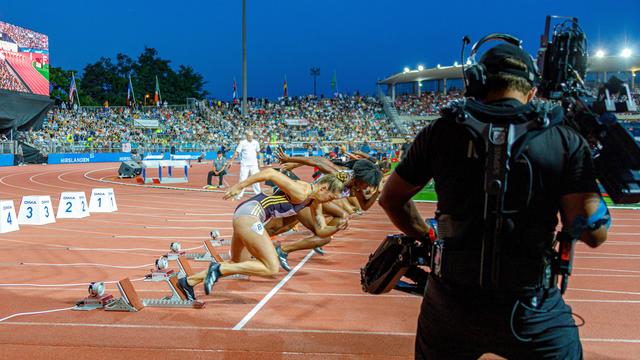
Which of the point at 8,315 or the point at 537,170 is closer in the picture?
the point at 537,170

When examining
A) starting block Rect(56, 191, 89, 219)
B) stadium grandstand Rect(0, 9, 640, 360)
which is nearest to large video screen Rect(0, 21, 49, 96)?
stadium grandstand Rect(0, 9, 640, 360)

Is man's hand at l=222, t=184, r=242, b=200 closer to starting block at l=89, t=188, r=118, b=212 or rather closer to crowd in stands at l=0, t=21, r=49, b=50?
starting block at l=89, t=188, r=118, b=212

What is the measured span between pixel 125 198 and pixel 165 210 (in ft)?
12.7

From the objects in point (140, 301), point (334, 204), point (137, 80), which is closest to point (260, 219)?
point (140, 301)

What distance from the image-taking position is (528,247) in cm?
208

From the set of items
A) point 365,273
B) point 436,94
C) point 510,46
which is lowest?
point 365,273

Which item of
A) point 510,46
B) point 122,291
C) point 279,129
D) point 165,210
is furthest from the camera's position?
point 279,129

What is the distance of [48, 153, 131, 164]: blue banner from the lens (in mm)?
44875

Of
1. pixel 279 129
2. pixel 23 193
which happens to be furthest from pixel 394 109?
pixel 23 193

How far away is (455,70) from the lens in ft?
207

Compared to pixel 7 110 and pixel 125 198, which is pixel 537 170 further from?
pixel 7 110

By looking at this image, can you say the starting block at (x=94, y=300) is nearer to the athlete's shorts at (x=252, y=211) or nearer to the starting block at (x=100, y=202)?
the athlete's shorts at (x=252, y=211)

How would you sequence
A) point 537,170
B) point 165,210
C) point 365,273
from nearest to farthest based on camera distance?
point 537,170 < point 365,273 < point 165,210

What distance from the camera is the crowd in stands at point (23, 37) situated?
152 feet
